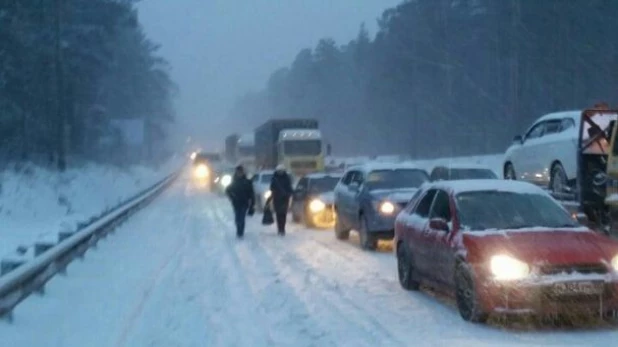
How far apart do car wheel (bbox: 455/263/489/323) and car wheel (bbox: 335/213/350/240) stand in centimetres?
1123

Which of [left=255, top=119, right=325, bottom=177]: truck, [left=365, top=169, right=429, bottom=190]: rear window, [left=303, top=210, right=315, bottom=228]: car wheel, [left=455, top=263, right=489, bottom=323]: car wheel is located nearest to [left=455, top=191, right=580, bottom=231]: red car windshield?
[left=455, top=263, right=489, bottom=323]: car wheel

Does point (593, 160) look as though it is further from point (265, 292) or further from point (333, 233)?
point (333, 233)

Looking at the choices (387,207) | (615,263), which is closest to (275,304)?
(615,263)

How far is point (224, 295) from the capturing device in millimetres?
13828

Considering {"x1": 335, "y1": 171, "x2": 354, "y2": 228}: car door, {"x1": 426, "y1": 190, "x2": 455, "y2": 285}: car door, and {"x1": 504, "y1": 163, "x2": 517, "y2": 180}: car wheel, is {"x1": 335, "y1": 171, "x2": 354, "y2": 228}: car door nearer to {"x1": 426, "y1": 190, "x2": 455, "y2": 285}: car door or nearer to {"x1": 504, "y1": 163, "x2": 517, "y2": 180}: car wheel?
{"x1": 504, "y1": 163, "x2": 517, "y2": 180}: car wheel

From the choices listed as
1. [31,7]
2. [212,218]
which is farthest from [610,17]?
[212,218]

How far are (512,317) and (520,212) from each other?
4.81 ft

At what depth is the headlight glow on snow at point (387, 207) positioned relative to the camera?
65.6 feet

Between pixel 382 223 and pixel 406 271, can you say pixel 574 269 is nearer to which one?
pixel 406 271

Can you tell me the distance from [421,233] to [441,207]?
47 cm

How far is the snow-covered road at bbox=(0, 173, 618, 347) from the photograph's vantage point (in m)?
10.5

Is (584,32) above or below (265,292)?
above

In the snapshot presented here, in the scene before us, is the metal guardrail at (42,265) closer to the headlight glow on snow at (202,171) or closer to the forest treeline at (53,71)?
the forest treeline at (53,71)

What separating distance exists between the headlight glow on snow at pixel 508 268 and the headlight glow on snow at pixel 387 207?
9.05 metres
